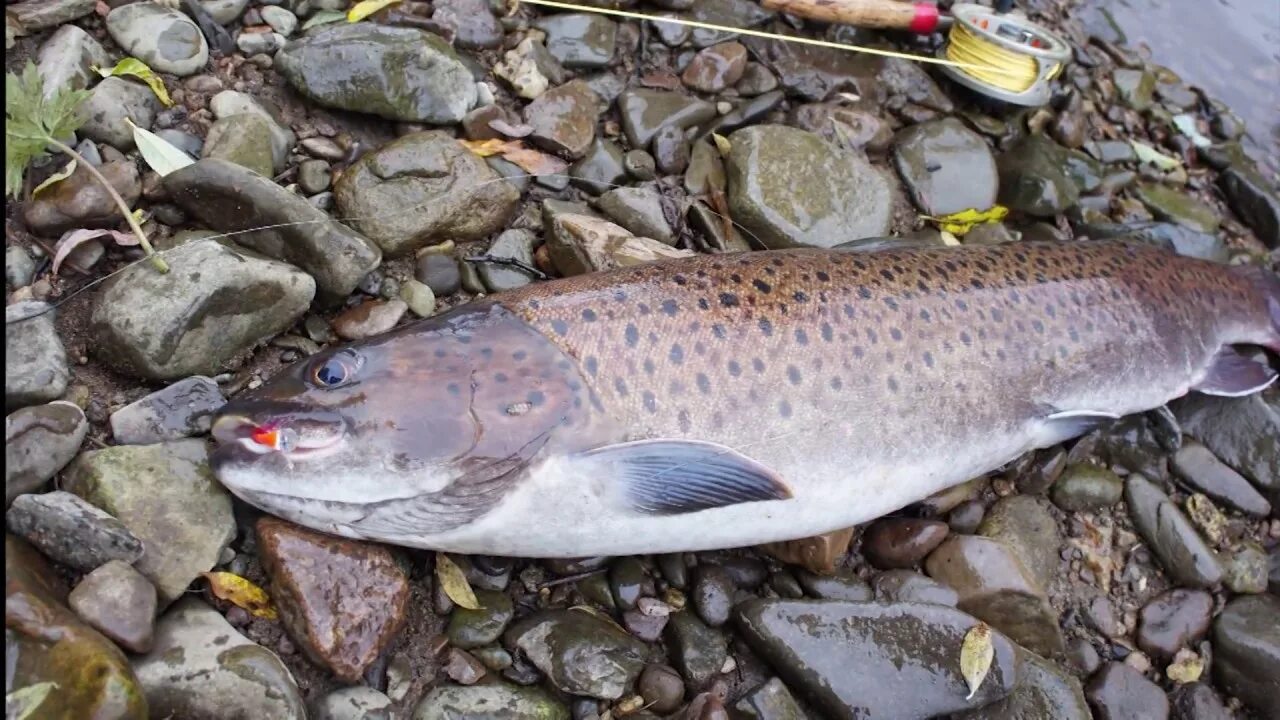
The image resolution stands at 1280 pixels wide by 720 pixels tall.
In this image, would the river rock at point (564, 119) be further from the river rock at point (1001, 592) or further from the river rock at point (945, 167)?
the river rock at point (1001, 592)

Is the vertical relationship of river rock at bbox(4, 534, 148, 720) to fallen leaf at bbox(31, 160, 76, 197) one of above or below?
below

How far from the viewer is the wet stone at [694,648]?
356cm

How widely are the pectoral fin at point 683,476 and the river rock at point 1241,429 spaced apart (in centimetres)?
292

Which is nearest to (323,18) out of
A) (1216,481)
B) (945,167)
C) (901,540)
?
(945,167)

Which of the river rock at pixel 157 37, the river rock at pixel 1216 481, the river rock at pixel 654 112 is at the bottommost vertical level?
the river rock at pixel 1216 481

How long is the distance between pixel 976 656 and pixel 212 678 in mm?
2691

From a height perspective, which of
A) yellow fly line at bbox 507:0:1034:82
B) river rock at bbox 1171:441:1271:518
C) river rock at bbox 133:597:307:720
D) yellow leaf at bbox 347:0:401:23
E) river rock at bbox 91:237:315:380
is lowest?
river rock at bbox 133:597:307:720

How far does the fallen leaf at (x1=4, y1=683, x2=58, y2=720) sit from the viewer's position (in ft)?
8.23

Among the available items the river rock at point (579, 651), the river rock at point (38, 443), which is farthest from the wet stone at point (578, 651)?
the river rock at point (38, 443)

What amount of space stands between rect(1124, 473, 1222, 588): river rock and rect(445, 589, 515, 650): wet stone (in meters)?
3.08

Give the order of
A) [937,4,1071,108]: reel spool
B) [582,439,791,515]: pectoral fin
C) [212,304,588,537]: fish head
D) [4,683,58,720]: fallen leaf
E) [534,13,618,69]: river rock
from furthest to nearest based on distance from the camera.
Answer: [937,4,1071,108]: reel spool, [534,13,618,69]: river rock, [582,439,791,515]: pectoral fin, [212,304,588,537]: fish head, [4,683,58,720]: fallen leaf

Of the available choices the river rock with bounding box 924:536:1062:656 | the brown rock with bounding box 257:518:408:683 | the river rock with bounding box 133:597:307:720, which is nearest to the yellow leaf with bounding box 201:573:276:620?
the brown rock with bounding box 257:518:408:683

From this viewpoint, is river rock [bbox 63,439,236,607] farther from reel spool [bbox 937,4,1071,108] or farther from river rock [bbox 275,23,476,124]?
reel spool [bbox 937,4,1071,108]

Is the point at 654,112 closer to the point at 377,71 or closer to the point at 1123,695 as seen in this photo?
the point at 377,71
